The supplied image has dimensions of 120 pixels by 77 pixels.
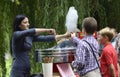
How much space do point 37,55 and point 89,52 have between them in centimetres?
77

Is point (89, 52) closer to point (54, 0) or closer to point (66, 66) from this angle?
point (66, 66)

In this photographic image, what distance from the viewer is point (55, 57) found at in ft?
20.2

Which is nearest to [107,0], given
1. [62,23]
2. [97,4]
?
[97,4]

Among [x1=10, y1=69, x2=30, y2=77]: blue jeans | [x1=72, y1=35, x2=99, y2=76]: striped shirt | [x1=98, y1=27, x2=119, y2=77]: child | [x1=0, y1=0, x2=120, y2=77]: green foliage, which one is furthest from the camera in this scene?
[x1=0, y1=0, x2=120, y2=77]: green foliage

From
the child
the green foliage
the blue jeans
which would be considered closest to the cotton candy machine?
the blue jeans

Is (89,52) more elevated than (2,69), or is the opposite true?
(89,52)

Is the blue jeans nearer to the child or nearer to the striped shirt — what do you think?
the striped shirt

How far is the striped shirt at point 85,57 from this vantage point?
5.73 meters

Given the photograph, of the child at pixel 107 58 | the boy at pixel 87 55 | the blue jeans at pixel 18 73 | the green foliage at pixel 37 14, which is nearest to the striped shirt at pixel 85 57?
the boy at pixel 87 55

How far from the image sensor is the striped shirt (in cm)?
573

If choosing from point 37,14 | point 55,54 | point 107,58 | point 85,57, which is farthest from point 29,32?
point 37,14

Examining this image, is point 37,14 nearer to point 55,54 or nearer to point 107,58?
point 55,54

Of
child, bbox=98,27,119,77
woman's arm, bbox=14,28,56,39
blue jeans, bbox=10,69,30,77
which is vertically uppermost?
woman's arm, bbox=14,28,56,39

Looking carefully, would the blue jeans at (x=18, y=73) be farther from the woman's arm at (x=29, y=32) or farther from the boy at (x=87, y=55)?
the boy at (x=87, y=55)
